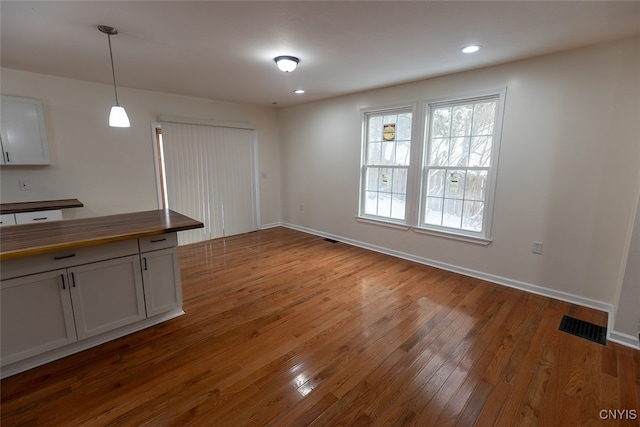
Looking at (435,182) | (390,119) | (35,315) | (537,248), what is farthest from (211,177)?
(537,248)

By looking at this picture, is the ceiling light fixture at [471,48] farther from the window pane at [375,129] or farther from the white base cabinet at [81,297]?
the white base cabinet at [81,297]

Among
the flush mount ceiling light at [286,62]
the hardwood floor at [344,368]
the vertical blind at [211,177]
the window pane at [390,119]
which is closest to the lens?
the hardwood floor at [344,368]

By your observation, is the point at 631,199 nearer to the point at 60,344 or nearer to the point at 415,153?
the point at 415,153

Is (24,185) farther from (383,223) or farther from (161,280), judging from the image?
(383,223)

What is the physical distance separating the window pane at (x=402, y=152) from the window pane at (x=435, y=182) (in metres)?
0.39

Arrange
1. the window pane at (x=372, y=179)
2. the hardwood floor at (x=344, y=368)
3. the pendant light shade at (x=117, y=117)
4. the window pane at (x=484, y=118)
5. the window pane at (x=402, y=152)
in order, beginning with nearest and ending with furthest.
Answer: the hardwood floor at (x=344, y=368) → the pendant light shade at (x=117, y=117) → the window pane at (x=484, y=118) → the window pane at (x=402, y=152) → the window pane at (x=372, y=179)

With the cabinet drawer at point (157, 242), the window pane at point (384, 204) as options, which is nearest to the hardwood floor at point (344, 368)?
the cabinet drawer at point (157, 242)

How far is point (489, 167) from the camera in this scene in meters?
3.29

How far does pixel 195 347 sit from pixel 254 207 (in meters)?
3.83

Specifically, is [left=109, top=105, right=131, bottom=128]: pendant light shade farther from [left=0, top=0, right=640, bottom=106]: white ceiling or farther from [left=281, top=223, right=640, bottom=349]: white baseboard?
[left=281, top=223, right=640, bottom=349]: white baseboard

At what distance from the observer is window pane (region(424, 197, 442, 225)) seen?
381cm

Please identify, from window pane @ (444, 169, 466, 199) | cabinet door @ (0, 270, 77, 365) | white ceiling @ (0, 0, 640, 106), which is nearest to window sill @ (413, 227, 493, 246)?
window pane @ (444, 169, 466, 199)

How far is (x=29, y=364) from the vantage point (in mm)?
1953

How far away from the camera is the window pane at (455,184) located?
A: 11.7ft
